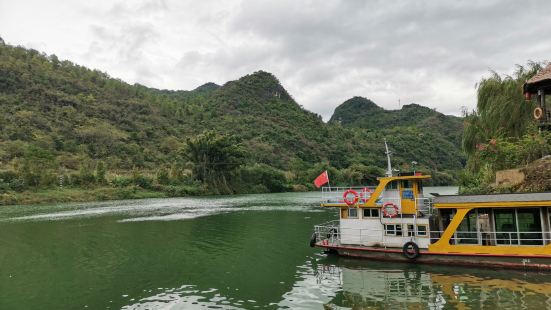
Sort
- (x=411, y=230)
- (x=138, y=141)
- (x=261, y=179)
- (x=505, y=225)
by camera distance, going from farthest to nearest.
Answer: (x=138, y=141) → (x=261, y=179) → (x=411, y=230) → (x=505, y=225)

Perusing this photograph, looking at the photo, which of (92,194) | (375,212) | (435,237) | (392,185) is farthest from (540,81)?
(92,194)

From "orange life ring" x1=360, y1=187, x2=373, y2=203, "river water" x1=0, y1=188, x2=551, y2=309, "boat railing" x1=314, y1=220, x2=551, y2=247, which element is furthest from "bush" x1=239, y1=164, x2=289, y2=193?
"orange life ring" x1=360, y1=187, x2=373, y2=203

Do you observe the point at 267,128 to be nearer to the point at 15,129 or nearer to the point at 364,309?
the point at 15,129

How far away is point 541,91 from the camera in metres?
29.0

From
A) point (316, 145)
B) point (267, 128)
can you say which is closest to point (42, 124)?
point (267, 128)

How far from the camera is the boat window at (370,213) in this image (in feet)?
74.2

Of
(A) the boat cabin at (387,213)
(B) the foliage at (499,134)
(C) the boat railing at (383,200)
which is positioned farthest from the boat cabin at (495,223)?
(B) the foliage at (499,134)

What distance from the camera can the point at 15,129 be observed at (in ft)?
347

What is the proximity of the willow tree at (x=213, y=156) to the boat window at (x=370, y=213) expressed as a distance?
275ft

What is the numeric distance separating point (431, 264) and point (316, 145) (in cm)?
15202

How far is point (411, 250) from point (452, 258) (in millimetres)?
2069

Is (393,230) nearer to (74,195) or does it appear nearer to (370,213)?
(370,213)

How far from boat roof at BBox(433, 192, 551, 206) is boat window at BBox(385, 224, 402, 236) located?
2.49 meters

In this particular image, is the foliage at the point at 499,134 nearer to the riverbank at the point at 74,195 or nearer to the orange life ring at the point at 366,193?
the orange life ring at the point at 366,193
